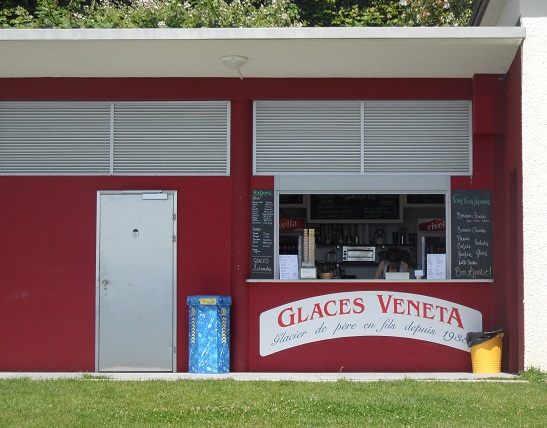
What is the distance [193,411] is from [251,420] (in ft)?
2.18

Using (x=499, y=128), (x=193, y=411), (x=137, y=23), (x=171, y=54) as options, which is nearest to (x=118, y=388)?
(x=193, y=411)

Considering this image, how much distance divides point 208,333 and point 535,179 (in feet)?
13.5

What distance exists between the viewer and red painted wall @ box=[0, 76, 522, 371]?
1261 centimetres

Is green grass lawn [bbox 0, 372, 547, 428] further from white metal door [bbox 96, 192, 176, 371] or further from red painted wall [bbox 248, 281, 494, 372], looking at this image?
red painted wall [bbox 248, 281, 494, 372]

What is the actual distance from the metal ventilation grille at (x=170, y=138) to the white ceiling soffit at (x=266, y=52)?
426 millimetres

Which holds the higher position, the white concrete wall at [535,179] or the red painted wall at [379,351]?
the white concrete wall at [535,179]

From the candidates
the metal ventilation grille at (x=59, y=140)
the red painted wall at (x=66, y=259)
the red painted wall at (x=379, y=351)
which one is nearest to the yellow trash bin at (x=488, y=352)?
the red painted wall at (x=379, y=351)

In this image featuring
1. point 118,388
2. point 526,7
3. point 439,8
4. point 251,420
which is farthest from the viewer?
point 439,8

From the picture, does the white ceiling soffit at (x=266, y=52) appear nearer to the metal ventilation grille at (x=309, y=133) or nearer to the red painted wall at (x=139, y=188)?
the red painted wall at (x=139, y=188)

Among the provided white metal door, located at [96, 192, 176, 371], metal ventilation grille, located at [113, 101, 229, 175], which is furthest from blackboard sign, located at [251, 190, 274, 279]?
white metal door, located at [96, 192, 176, 371]

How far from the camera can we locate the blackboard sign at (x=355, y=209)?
16.1 meters

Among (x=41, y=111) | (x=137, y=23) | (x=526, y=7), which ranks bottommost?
(x=41, y=111)

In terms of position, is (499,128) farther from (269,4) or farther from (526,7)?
(269,4)

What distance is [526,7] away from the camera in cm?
1159
